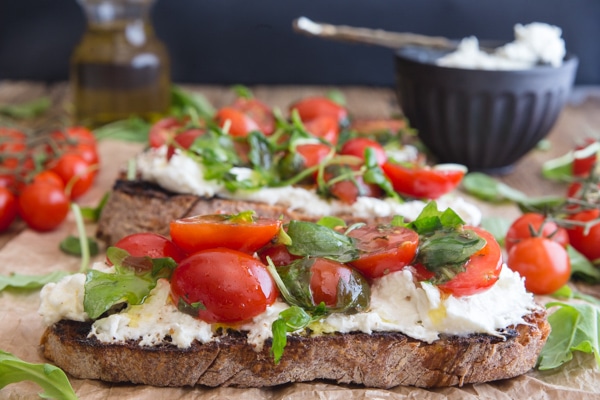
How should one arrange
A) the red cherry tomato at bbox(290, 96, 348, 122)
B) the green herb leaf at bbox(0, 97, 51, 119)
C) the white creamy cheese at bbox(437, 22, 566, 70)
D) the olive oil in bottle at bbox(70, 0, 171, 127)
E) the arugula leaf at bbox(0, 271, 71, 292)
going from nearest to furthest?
the arugula leaf at bbox(0, 271, 71, 292), the white creamy cheese at bbox(437, 22, 566, 70), the red cherry tomato at bbox(290, 96, 348, 122), the olive oil in bottle at bbox(70, 0, 171, 127), the green herb leaf at bbox(0, 97, 51, 119)

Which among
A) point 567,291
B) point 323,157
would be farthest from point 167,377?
point 567,291

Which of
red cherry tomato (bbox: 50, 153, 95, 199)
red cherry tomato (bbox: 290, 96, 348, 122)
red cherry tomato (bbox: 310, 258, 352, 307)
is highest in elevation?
red cherry tomato (bbox: 310, 258, 352, 307)

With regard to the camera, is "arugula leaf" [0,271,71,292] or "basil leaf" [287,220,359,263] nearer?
"basil leaf" [287,220,359,263]

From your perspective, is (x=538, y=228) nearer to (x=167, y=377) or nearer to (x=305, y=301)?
(x=305, y=301)

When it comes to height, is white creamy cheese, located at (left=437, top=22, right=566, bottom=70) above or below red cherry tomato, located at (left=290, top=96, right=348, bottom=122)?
above

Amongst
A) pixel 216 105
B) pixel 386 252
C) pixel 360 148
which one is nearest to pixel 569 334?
pixel 386 252

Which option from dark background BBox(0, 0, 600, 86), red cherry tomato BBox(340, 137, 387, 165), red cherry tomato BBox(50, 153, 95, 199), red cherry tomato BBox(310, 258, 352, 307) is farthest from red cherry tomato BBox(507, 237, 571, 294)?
dark background BBox(0, 0, 600, 86)

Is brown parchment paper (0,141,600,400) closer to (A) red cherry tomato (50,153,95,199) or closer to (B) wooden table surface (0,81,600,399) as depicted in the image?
(B) wooden table surface (0,81,600,399)

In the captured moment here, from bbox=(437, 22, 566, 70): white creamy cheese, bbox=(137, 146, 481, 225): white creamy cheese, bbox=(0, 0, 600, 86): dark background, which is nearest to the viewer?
bbox=(137, 146, 481, 225): white creamy cheese
